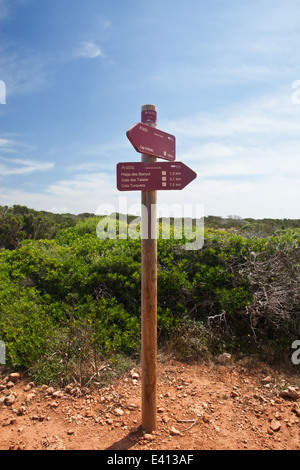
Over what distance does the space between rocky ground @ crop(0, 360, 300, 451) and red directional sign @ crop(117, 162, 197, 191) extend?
7.70ft

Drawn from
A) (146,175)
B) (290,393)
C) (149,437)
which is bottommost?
(149,437)

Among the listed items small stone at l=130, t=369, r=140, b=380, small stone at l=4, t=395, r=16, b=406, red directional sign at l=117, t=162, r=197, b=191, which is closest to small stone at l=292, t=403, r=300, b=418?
small stone at l=130, t=369, r=140, b=380

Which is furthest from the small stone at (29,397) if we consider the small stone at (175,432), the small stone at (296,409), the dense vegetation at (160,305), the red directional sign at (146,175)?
the small stone at (296,409)

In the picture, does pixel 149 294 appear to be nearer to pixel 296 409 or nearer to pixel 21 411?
pixel 21 411

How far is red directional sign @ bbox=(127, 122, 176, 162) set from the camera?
2.88 meters

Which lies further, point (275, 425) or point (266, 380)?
point (266, 380)

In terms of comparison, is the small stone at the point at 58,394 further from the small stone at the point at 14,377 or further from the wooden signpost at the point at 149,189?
the wooden signpost at the point at 149,189

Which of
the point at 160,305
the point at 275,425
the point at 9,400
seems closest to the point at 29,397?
the point at 9,400

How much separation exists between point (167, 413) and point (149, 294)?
54.5 inches

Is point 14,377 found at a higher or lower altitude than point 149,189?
lower

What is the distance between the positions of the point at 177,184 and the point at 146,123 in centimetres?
67

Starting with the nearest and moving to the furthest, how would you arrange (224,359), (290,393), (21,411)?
(21,411)
(290,393)
(224,359)

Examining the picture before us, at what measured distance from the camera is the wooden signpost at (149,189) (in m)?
3.00

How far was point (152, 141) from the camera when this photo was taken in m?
3.04
